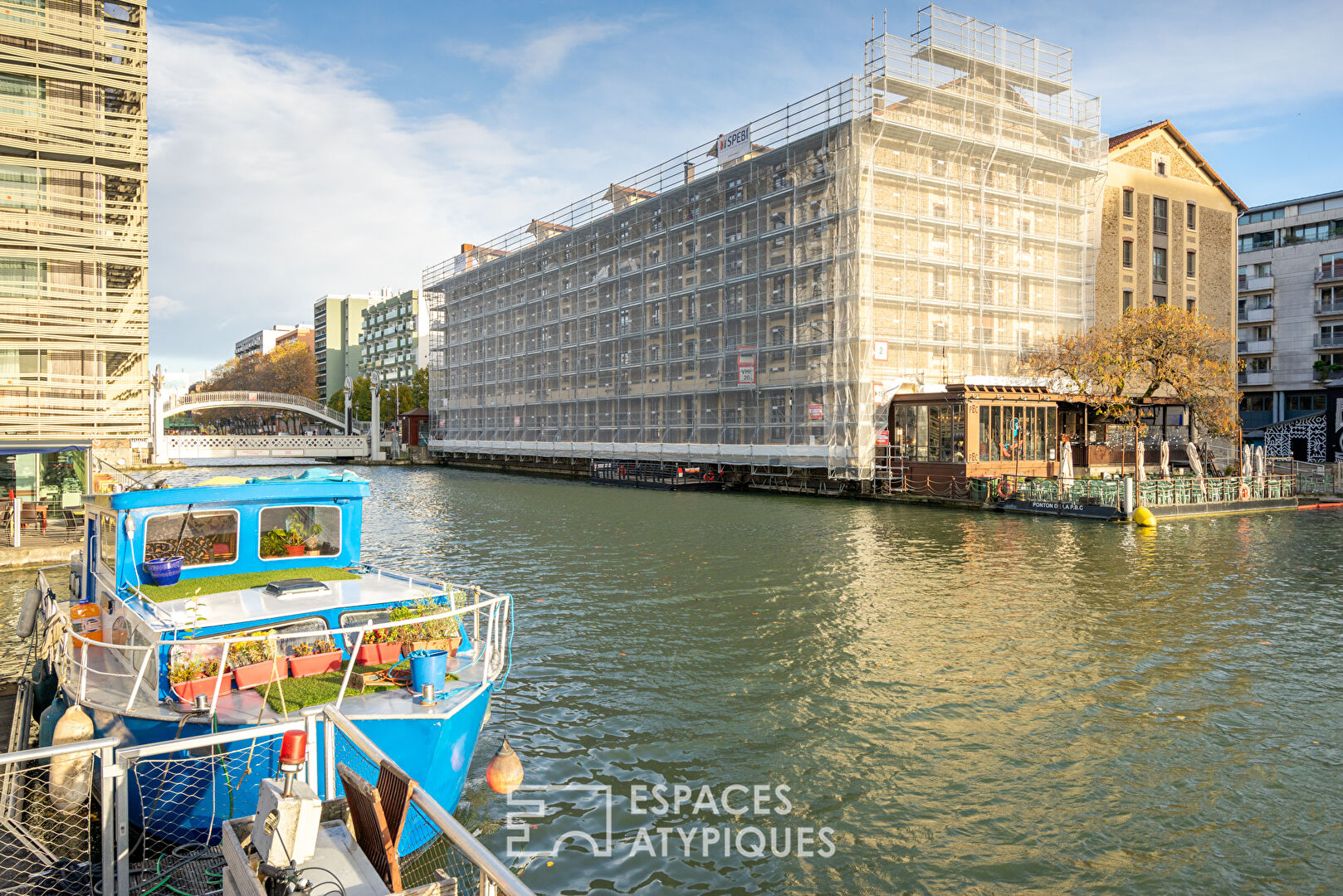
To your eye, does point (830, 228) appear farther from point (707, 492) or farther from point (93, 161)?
point (93, 161)

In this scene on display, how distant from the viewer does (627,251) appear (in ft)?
195

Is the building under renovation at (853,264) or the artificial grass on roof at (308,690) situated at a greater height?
the building under renovation at (853,264)

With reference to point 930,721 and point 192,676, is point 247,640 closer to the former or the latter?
point 192,676

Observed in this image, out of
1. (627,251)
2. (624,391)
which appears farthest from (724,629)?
(627,251)

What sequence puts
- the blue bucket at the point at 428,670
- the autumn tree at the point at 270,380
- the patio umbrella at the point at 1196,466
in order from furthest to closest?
the autumn tree at the point at 270,380
the patio umbrella at the point at 1196,466
the blue bucket at the point at 428,670

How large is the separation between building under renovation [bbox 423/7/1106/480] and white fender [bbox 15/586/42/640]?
34.4 metres

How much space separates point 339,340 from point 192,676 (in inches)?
6605

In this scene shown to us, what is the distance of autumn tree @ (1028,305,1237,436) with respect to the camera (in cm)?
3809

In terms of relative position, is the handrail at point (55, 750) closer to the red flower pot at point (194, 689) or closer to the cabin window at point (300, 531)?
the red flower pot at point (194, 689)

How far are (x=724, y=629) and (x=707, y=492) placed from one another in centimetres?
3236

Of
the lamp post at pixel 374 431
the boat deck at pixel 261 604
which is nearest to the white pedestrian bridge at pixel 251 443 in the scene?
the lamp post at pixel 374 431

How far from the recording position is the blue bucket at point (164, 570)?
33.8ft

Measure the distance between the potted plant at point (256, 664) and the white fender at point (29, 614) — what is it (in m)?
6.75

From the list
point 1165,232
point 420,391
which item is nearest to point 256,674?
point 1165,232
